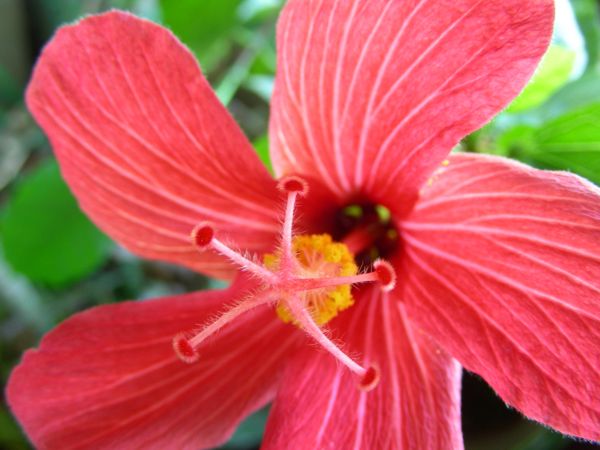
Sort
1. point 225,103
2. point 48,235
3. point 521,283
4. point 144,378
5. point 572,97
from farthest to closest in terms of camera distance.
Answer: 1. point 48,235
2. point 225,103
3. point 572,97
4. point 144,378
5. point 521,283

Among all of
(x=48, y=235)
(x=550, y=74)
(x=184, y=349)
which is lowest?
(x=48, y=235)

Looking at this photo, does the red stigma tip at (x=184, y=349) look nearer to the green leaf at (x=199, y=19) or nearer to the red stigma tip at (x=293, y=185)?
the red stigma tip at (x=293, y=185)

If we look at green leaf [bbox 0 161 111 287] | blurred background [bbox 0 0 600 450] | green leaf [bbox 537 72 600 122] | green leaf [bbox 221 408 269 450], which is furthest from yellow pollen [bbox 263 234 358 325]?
green leaf [bbox 0 161 111 287]

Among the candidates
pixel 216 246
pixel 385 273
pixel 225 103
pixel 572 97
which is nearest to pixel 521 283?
pixel 385 273

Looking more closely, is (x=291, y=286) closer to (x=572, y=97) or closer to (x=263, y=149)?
(x=263, y=149)

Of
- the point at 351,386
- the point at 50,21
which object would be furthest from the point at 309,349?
the point at 50,21

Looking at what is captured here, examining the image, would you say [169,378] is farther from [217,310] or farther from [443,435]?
[443,435]

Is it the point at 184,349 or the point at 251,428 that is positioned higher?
the point at 184,349
